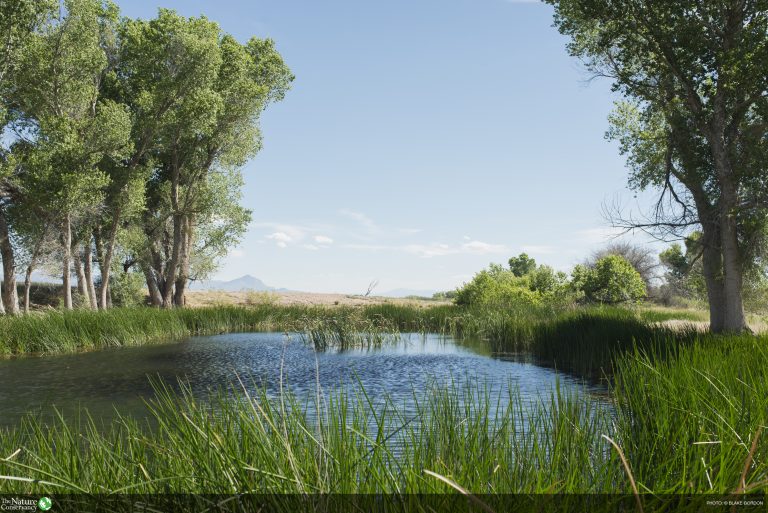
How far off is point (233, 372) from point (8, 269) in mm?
18881

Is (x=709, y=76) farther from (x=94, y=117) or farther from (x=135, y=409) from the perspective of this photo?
(x=94, y=117)

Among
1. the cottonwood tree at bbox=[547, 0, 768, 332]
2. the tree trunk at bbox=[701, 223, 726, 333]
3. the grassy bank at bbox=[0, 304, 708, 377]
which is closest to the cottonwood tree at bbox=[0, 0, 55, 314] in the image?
the grassy bank at bbox=[0, 304, 708, 377]

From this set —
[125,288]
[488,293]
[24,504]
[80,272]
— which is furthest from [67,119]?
[24,504]

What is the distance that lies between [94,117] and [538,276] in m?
25.4

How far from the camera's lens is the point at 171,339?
67.3 feet

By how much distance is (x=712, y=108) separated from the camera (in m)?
14.3

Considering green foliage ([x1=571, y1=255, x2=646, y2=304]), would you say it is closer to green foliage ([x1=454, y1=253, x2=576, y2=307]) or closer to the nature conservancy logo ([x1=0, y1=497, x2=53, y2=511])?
green foliage ([x1=454, y1=253, x2=576, y2=307])

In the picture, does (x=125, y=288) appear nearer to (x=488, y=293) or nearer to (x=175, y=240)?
(x=175, y=240)

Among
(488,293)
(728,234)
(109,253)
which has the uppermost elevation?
(109,253)

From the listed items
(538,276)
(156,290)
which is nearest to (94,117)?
(156,290)

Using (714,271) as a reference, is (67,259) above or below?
above

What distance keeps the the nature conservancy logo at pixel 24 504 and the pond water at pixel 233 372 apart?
462cm

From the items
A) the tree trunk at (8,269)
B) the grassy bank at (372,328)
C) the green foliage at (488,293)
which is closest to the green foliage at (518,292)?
the green foliage at (488,293)

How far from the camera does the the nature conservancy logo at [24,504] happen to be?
3184mm
